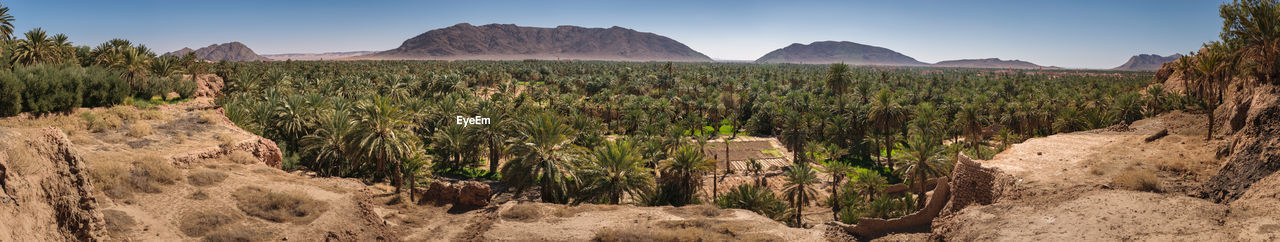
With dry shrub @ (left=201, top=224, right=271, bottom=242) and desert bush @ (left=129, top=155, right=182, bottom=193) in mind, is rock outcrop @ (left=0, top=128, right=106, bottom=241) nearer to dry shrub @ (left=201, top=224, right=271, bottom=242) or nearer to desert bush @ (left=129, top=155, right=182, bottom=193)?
dry shrub @ (left=201, top=224, right=271, bottom=242)

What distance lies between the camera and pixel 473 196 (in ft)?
73.7

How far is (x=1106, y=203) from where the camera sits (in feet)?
48.2

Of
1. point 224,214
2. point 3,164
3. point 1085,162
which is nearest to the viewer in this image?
point 3,164

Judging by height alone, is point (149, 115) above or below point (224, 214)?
above

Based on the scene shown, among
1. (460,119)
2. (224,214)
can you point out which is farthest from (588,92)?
(224,214)

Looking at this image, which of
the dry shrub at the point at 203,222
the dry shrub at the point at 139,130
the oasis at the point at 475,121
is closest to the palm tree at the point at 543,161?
the oasis at the point at 475,121

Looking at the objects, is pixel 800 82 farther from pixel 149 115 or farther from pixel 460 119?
pixel 149 115

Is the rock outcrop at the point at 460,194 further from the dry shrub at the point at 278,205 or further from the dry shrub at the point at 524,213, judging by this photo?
the dry shrub at the point at 278,205

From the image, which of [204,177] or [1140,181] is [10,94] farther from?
[1140,181]

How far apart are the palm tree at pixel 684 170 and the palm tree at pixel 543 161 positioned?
6638 mm

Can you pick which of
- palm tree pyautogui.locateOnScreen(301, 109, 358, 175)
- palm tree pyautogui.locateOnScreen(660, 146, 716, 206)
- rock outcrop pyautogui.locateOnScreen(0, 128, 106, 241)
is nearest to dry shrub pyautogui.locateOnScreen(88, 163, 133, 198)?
rock outcrop pyautogui.locateOnScreen(0, 128, 106, 241)

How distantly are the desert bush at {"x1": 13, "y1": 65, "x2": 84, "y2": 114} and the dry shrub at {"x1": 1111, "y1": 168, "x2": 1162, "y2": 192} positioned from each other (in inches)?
1640

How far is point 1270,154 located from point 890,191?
2635 centimetres

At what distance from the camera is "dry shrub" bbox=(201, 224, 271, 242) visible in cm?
1406
